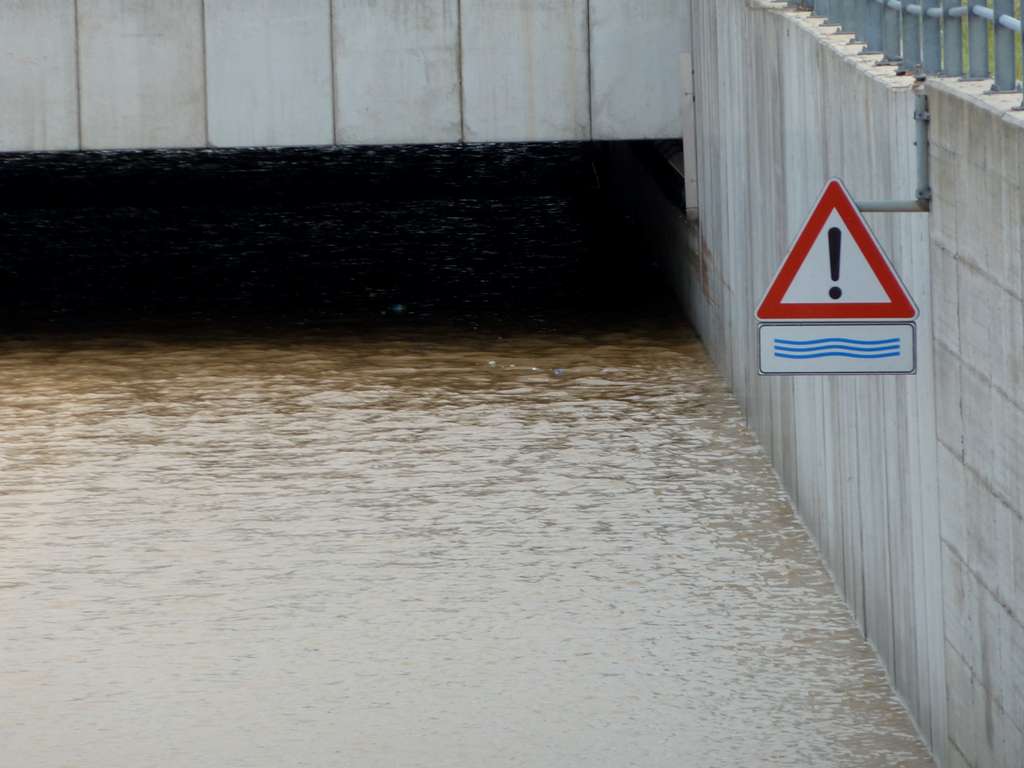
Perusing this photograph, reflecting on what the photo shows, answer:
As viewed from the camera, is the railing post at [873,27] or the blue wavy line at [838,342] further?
the railing post at [873,27]

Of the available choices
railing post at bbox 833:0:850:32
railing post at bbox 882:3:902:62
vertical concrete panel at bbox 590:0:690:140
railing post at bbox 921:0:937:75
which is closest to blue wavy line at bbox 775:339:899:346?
railing post at bbox 921:0:937:75

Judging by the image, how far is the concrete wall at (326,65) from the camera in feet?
57.0

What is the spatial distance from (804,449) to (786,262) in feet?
14.8

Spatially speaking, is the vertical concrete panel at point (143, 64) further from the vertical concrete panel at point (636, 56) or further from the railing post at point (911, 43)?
the railing post at point (911, 43)

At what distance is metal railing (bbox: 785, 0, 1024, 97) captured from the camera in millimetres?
6090

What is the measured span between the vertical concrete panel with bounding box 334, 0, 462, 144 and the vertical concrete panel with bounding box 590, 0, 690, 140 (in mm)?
1217

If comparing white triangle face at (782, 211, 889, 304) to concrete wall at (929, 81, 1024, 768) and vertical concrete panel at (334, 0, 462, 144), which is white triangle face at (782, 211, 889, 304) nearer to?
concrete wall at (929, 81, 1024, 768)

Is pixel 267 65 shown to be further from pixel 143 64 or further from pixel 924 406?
pixel 924 406

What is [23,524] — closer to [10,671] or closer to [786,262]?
[10,671]

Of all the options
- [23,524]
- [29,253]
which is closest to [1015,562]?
[23,524]

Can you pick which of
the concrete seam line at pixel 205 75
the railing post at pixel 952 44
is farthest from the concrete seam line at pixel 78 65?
the railing post at pixel 952 44

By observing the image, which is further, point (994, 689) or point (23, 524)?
point (23, 524)

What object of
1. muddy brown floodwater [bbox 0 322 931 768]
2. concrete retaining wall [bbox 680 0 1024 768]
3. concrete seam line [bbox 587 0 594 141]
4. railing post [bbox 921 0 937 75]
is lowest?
muddy brown floodwater [bbox 0 322 931 768]

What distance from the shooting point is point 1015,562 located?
574 centimetres
